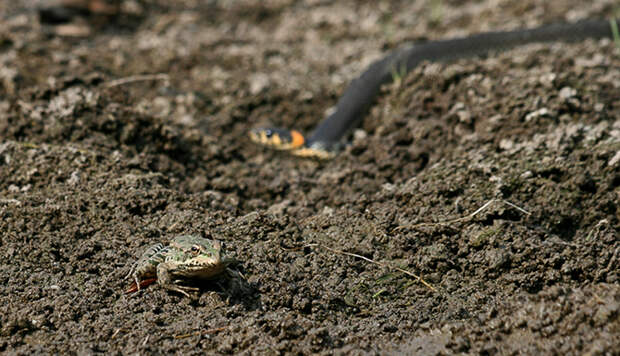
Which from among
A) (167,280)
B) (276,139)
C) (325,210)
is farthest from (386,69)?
(167,280)

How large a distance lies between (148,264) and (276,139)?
2660mm

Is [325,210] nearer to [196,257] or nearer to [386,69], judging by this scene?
[196,257]

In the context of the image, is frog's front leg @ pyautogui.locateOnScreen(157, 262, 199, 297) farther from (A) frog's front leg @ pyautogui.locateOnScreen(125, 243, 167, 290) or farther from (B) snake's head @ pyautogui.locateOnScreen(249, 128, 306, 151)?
(B) snake's head @ pyautogui.locateOnScreen(249, 128, 306, 151)

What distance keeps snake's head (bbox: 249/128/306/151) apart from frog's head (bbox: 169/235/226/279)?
2580 mm

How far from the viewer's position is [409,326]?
263cm

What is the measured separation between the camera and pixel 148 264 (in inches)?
105

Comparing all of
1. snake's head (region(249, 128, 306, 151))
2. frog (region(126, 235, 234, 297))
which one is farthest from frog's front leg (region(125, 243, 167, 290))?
snake's head (region(249, 128, 306, 151))

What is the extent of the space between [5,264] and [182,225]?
925 mm

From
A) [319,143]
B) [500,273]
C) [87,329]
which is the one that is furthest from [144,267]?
[319,143]

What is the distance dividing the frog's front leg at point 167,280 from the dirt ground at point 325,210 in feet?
0.18

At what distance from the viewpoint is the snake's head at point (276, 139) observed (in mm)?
5156

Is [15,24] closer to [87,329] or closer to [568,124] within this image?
[87,329]

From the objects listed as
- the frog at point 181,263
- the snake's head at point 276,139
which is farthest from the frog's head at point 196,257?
the snake's head at point 276,139

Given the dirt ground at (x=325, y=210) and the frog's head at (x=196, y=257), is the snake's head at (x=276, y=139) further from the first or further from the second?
the frog's head at (x=196, y=257)
